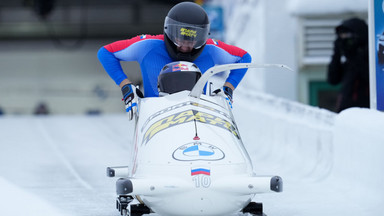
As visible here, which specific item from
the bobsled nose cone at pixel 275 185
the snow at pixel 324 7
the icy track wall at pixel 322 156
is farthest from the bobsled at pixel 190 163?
the snow at pixel 324 7

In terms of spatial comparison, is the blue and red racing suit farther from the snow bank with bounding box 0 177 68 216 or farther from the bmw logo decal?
the bmw logo decal

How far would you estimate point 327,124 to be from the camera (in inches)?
254

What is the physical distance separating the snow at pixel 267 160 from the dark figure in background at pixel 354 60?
0.52 meters

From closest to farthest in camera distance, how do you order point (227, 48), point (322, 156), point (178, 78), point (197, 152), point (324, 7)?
point (197, 152) → point (178, 78) → point (227, 48) → point (322, 156) → point (324, 7)

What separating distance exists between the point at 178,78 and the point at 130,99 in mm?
364

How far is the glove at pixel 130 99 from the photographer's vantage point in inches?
169

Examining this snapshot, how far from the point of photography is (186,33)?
14.3ft

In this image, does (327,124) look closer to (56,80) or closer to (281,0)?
(281,0)

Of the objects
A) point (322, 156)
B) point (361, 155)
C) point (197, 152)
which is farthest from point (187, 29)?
point (322, 156)

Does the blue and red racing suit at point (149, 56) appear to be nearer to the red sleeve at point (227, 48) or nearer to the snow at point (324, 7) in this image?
the red sleeve at point (227, 48)

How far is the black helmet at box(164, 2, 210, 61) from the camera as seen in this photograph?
14.3 feet

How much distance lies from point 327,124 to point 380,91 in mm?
1230

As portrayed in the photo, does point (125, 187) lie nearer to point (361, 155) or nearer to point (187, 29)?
point (187, 29)

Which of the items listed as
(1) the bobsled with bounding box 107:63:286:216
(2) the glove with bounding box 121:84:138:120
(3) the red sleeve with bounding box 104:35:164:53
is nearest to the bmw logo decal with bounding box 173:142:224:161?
(1) the bobsled with bounding box 107:63:286:216
